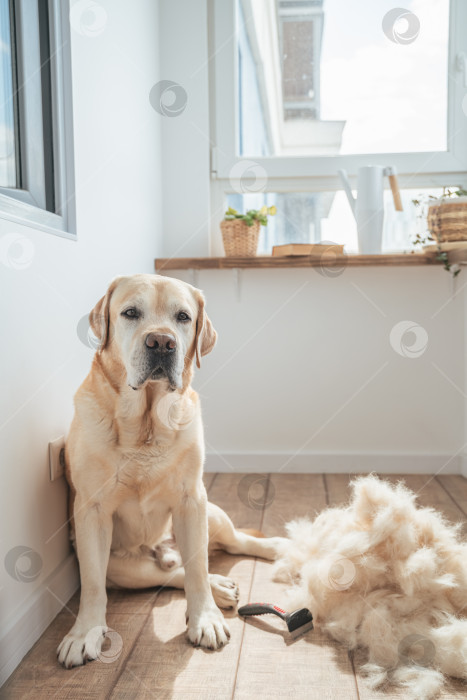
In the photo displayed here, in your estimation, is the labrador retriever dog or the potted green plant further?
the potted green plant

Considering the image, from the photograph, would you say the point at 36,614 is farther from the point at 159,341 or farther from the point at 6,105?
the point at 6,105

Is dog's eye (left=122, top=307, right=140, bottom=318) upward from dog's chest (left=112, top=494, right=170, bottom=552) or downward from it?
upward

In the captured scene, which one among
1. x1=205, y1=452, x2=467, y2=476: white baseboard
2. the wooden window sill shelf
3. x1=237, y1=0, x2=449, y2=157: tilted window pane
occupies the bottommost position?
x1=205, y1=452, x2=467, y2=476: white baseboard

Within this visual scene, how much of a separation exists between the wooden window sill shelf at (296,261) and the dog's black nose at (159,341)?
1.48m

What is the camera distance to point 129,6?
97.8 inches

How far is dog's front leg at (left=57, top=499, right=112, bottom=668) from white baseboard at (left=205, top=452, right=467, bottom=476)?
1495 mm

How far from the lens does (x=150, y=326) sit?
150cm

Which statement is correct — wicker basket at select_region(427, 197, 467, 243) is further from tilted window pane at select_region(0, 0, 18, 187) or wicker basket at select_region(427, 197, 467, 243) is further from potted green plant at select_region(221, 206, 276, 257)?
tilted window pane at select_region(0, 0, 18, 187)

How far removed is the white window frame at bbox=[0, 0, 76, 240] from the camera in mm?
1670

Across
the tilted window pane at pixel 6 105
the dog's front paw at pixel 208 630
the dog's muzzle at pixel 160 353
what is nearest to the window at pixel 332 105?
the tilted window pane at pixel 6 105

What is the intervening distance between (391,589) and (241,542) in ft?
1.89

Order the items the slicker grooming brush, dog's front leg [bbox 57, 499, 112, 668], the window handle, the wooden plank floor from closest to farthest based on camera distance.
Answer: the wooden plank floor → dog's front leg [bbox 57, 499, 112, 668] → the slicker grooming brush → the window handle

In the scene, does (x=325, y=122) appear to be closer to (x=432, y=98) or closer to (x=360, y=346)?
(x=432, y=98)

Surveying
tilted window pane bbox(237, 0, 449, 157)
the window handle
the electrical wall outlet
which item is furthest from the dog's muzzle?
the window handle
